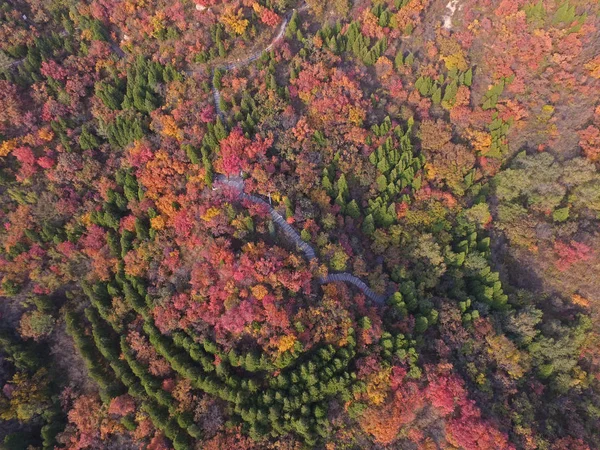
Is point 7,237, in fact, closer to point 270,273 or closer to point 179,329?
point 179,329

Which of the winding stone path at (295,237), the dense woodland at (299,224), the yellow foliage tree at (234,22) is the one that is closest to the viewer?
the dense woodland at (299,224)

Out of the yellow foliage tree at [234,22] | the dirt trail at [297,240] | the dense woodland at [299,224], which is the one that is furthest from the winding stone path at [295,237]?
the yellow foliage tree at [234,22]

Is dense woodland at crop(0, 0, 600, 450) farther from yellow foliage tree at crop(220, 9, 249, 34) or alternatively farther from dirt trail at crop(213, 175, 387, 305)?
yellow foliage tree at crop(220, 9, 249, 34)

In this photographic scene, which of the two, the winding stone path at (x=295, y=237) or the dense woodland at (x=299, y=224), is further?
the winding stone path at (x=295, y=237)

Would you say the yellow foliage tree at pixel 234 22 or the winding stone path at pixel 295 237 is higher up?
the yellow foliage tree at pixel 234 22

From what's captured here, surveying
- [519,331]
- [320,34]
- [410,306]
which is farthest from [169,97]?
[519,331]

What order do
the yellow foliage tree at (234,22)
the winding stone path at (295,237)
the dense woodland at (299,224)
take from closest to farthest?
the dense woodland at (299,224)
the winding stone path at (295,237)
the yellow foliage tree at (234,22)

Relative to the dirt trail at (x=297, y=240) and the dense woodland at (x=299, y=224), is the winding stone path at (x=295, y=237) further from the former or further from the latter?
the dense woodland at (x=299, y=224)

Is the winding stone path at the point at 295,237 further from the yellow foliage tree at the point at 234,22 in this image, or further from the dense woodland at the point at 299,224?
the yellow foliage tree at the point at 234,22
